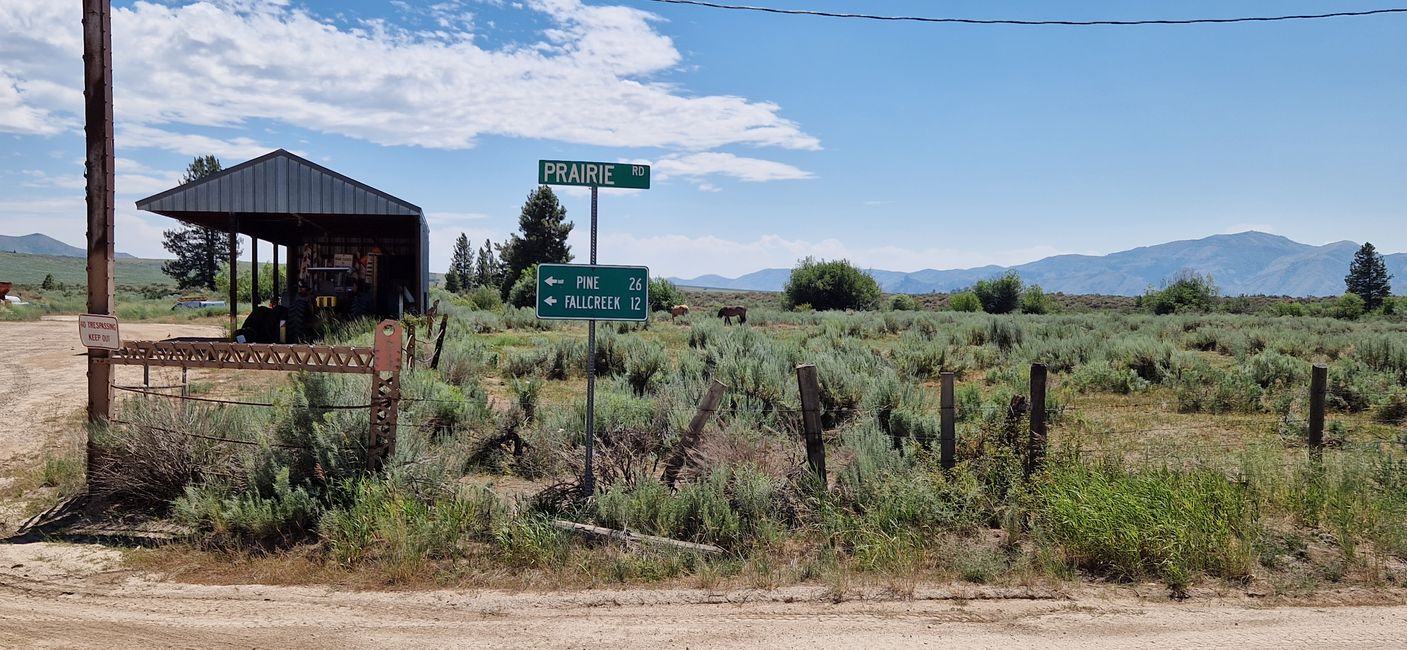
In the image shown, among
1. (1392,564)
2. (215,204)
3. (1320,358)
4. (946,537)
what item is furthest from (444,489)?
(1320,358)

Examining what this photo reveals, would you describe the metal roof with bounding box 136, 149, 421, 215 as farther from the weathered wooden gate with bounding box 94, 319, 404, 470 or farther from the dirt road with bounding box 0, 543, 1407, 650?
the dirt road with bounding box 0, 543, 1407, 650

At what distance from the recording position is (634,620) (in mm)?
5320

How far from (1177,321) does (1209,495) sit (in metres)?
30.8

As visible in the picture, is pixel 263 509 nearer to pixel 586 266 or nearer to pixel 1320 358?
pixel 586 266

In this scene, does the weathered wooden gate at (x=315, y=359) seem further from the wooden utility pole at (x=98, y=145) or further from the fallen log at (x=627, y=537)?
the fallen log at (x=627, y=537)

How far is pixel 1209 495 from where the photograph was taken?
690cm

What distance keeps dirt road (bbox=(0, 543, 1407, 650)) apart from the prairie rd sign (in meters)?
2.34

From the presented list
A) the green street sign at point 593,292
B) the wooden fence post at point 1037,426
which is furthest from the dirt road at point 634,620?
the green street sign at point 593,292

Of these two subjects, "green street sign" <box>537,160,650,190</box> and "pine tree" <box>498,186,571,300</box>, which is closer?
"green street sign" <box>537,160,650,190</box>

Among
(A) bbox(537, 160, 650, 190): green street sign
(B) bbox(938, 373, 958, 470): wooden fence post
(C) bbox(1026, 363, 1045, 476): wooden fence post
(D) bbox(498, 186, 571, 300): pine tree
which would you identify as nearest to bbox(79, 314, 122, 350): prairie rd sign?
(A) bbox(537, 160, 650, 190): green street sign

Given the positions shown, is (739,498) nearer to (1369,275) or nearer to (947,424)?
(947,424)

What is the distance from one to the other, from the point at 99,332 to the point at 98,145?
1.68 metres

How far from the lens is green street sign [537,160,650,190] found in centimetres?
691

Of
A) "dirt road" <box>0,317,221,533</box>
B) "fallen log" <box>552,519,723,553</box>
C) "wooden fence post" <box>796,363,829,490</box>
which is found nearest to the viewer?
"fallen log" <box>552,519,723,553</box>
